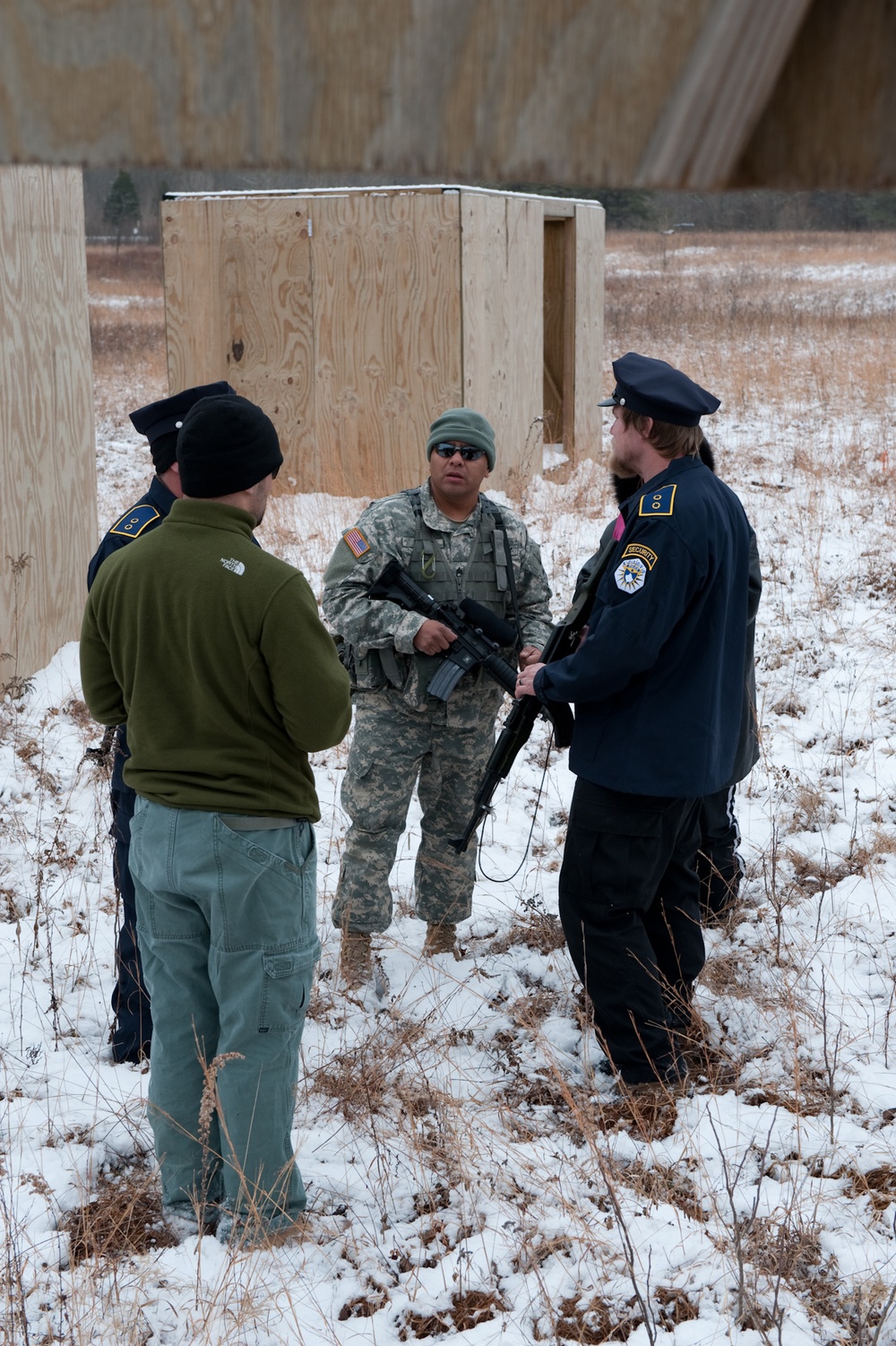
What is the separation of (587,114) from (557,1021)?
3.26 meters

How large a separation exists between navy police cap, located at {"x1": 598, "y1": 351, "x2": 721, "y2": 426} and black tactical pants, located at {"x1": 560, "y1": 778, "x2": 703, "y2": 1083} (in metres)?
1.01

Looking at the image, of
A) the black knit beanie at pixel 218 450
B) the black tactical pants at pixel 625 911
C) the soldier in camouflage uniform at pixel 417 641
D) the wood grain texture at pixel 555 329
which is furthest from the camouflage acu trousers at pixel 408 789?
the wood grain texture at pixel 555 329

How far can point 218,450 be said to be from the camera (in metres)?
2.37

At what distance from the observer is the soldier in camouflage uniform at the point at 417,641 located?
12.1 ft

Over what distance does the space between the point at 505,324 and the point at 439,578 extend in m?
5.60

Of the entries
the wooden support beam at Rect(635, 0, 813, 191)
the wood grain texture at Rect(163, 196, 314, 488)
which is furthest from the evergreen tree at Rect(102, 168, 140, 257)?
the wooden support beam at Rect(635, 0, 813, 191)

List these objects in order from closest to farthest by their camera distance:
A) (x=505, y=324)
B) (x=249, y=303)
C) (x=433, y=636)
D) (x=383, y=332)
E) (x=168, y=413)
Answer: (x=168, y=413), (x=433, y=636), (x=383, y=332), (x=249, y=303), (x=505, y=324)

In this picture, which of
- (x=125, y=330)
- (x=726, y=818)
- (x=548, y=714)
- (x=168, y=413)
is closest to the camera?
(x=168, y=413)

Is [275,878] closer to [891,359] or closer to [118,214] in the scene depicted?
[891,359]

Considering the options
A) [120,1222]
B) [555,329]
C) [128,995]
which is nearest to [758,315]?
[555,329]

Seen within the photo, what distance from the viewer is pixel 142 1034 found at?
338 cm

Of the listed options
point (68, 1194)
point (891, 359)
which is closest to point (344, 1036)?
point (68, 1194)

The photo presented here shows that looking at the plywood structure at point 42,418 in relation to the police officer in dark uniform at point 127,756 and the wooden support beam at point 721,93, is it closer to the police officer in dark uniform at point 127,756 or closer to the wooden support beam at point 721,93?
the police officer in dark uniform at point 127,756

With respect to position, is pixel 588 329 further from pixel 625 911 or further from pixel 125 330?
pixel 125 330
